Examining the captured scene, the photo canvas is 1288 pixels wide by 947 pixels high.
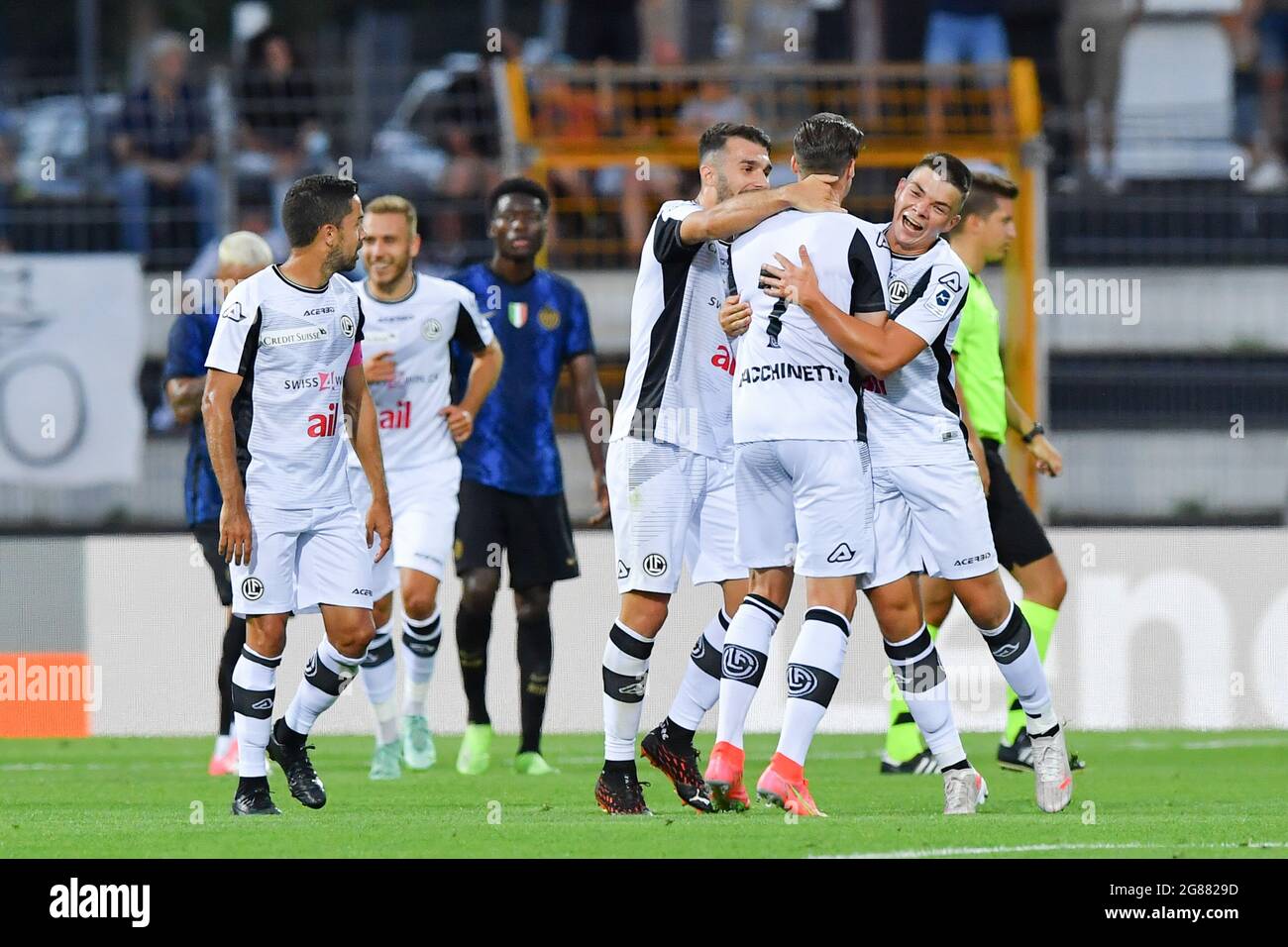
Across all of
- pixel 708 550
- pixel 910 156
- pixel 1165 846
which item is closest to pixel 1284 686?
pixel 910 156

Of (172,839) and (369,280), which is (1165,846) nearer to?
(172,839)

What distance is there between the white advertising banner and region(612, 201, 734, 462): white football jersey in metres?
5.86

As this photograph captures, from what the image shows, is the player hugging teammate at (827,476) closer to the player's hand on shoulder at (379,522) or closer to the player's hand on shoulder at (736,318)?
the player's hand on shoulder at (736,318)

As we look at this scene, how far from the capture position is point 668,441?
7047mm

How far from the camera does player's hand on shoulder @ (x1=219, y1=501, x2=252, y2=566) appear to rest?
6848 mm

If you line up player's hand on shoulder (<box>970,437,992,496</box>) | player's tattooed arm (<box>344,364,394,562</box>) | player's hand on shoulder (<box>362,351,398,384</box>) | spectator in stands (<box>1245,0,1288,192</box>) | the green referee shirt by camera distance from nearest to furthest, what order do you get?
player's tattooed arm (<box>344,364,394,562</box>) → player's hand on shoulder (<box>970,437,992,496</box>) → the green referee shirt → player's hand on shoulder (<box>362,351,398,384</box>) → spectator in stands (<box>1245,0,1288,192</box>)

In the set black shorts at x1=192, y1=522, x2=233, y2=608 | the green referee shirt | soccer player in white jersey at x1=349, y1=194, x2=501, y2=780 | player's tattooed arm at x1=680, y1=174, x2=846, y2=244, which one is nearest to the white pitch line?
player's tattooed arm at x1=680, y1=174, x2=846, y2=244

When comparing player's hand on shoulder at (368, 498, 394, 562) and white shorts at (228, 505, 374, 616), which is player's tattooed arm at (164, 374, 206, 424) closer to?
player's hand on shoulder at (368, 498, 394, 562)

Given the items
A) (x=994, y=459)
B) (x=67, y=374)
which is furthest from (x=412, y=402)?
(x=67, y=374)

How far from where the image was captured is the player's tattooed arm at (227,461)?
681 cm

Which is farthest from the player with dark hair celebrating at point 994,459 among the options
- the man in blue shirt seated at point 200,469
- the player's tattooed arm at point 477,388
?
the man in blue shirt seated at point 200,469

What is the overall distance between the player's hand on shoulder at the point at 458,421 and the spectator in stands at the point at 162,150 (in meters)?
4.54

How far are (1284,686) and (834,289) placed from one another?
17.1 ft

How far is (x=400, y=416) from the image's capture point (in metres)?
9.31
